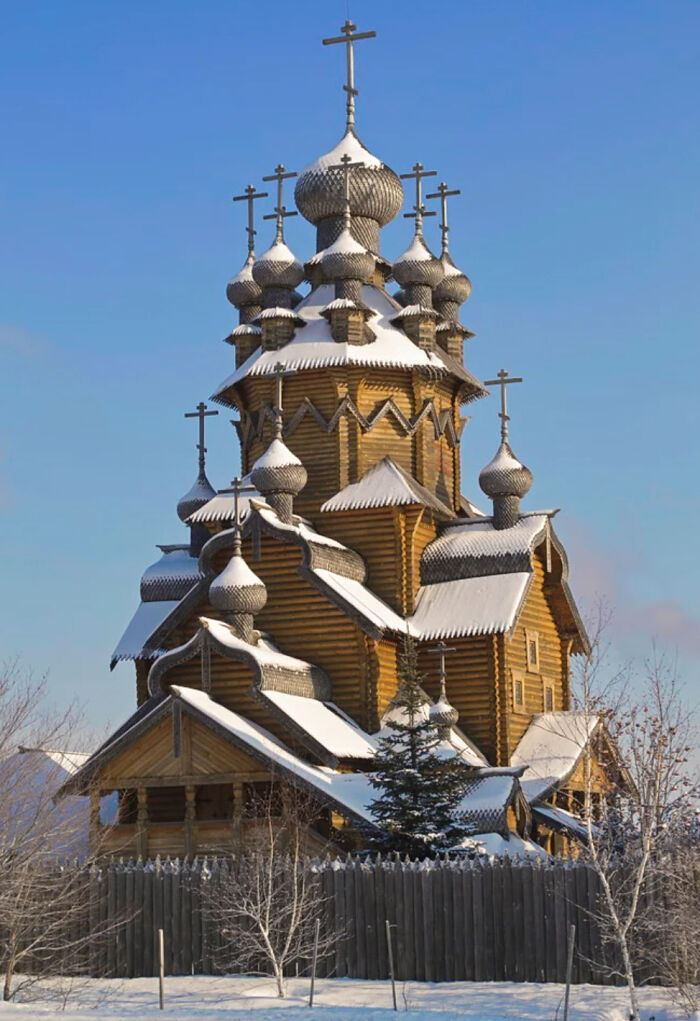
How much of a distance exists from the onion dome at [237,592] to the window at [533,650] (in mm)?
5788

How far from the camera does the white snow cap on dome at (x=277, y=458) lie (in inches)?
1171

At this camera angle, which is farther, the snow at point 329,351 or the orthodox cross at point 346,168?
the orthodox cross at point 346,168

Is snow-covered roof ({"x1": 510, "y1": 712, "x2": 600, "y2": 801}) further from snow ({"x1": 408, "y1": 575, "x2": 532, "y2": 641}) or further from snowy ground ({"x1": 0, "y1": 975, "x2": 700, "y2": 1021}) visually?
snowy ground ({"x1": 0, "y1": 975, "x2": 700, "y2": 1021})

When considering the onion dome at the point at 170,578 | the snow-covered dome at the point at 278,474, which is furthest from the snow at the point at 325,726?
the onion dome at the point at 170,578

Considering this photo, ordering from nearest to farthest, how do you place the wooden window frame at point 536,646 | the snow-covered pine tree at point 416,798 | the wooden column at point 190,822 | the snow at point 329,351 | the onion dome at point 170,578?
the snow-covered pine tree at point 416,798, the wooden column at point 190,822, the wooden window frame at point 536,646, the snow at point 329,351, the onion dome at point 170,578

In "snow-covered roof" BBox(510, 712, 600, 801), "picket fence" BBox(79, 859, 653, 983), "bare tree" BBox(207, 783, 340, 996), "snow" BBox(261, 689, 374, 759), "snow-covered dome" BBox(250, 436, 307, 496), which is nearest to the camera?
"picket fence" BBox(79, 859, 653, 983)

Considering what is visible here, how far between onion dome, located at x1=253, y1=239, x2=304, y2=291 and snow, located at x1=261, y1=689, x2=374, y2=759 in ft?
31.4

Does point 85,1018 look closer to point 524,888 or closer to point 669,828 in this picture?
point 524,888

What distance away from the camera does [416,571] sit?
1213 inches

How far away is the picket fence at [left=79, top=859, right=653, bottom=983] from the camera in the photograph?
18.8 meters

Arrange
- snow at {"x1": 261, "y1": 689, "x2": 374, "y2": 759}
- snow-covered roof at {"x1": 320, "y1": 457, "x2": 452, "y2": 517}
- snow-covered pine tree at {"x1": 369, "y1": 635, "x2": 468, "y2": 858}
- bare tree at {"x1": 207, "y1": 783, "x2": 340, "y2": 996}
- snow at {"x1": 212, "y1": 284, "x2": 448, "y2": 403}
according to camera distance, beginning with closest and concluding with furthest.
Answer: bare tree at {"x1": 207, "y1": 783, "x2": 340, "y2": 996}
snow-covered pine tree at {"x1": 369, "y1": 635, "x2": 468, "y2": 858}
snow at {"x1": 261, "y1": 689, "x2": 374, "y2": 759}
snow-covered roof at {"x1": 320, "y1": 457, "x2": 452, "y2": 517}
snow at {"x1": 212, "y1": 284, "x2": 448, "y2": 403}

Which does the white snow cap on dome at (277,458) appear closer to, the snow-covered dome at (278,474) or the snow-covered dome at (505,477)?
the snow-covered dome at (278,474)

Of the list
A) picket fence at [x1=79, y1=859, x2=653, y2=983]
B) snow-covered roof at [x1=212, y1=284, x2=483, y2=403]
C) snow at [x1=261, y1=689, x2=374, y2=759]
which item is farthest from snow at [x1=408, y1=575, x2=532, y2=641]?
picket fence at [x1=79, y1=859, x2=653, y2=983]

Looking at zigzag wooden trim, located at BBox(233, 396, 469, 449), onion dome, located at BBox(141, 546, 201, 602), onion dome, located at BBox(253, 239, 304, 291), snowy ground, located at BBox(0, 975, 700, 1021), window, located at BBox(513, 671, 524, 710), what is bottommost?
snowy ground, located at BBox(0, 975, 700, 1021)
